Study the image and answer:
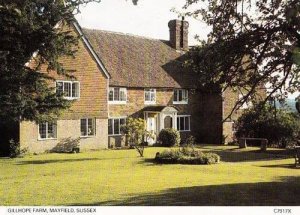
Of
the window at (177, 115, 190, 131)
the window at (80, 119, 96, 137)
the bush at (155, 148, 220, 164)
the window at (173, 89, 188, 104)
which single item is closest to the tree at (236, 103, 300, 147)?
the window at (177, 115, 190, 131)

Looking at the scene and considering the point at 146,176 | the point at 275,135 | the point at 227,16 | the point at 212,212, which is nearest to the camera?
the point at 212,212

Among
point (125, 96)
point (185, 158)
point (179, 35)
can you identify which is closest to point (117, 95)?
point (125, 96)

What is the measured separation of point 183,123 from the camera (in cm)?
4269

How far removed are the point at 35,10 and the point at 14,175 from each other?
740 centimetres

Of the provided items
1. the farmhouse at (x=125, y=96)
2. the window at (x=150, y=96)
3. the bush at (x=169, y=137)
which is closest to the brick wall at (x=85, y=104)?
the farmhouse at (x=125, y=96)

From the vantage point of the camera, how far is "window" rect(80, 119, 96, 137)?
33.6m

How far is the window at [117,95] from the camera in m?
36.2

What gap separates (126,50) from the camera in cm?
4019

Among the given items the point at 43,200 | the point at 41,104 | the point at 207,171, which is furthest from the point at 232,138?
the point at 43,200

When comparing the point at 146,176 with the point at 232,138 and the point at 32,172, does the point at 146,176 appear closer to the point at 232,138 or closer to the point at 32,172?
the point at 32,172

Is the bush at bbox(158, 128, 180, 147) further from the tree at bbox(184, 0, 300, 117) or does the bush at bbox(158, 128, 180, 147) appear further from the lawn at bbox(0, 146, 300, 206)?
the tree at bbox(184, 0, 300, 117)

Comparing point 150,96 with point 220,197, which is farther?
point 150,96

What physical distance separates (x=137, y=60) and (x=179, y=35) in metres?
7.12

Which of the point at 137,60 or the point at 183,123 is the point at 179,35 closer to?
the point at 137,60
